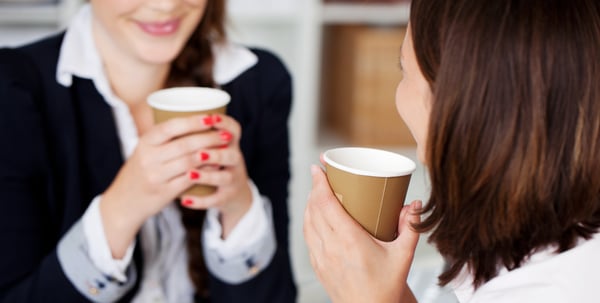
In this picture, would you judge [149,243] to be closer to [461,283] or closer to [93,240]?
[93,240]

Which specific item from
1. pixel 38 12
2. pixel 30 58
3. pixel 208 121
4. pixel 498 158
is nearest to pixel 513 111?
pixel 498 158

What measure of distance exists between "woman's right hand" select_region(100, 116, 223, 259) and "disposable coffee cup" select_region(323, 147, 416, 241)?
9.4 inches

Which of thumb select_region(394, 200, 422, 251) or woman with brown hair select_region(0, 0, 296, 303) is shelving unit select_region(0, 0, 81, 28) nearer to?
woman with brown hair select_region(0, 0, 296, 303)

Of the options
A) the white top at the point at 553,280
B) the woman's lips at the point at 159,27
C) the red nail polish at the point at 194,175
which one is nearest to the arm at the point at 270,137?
the woman's lips at the point at 159,27

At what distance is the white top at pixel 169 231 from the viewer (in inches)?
47.7

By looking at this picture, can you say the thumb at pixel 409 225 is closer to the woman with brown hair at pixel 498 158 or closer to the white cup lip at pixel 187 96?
the woman with brown hair at pixel 498 158

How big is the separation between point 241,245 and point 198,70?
396 mm

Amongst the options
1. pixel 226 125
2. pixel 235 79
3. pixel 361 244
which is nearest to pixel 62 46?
pixel 235 79

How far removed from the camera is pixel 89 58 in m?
1.31

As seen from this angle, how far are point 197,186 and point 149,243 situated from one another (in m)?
0.28

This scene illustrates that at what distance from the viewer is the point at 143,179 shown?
41.4 inches

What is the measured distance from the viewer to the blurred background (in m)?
2.25

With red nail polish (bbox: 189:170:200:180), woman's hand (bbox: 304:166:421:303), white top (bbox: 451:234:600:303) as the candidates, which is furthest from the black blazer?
white top (bbox: 451:234:600:303)

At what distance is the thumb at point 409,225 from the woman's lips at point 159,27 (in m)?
0.57
